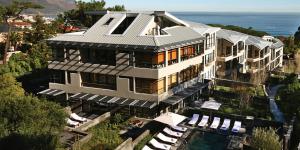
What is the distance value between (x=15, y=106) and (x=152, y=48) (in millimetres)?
16414

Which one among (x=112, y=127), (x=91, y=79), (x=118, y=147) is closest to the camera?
(x=118, y=147)

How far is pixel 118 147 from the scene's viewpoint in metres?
28.7

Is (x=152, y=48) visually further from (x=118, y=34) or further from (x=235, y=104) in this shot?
(x=235, y=104)

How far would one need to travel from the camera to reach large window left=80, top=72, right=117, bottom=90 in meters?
41.1

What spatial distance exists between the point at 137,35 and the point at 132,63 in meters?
3.35

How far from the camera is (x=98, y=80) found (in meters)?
41.9

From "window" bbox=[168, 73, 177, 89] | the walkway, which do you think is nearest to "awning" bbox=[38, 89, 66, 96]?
"window" bbox=[168, 73, 177, 89]

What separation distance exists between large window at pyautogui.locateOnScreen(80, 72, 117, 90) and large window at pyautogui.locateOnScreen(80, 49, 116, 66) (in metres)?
1.51

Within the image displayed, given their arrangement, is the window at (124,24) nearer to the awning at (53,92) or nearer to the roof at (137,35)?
the roof at (137,35)

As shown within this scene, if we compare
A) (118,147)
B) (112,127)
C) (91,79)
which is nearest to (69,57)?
(91,79)

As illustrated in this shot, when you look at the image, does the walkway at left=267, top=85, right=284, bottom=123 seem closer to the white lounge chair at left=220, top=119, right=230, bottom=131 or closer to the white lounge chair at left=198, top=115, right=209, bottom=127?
the white lounge chair at left=220, top=119, right=230, bottom=131

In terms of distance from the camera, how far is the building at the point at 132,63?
38.6m

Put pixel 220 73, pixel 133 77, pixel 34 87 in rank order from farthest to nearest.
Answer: pixel 220 73 < pixel 34 87 < pixel 133 77

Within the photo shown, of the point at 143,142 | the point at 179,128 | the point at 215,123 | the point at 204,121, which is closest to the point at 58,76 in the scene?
the point at 143,142
